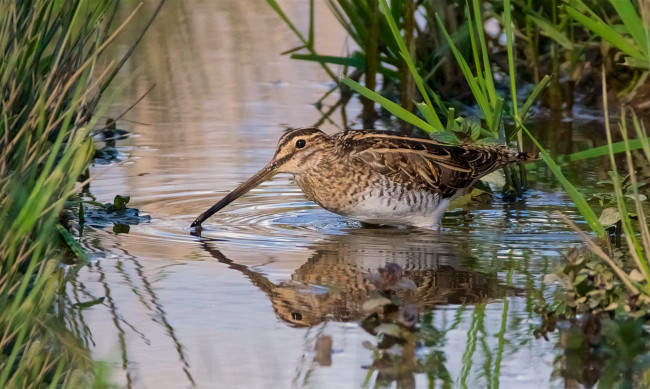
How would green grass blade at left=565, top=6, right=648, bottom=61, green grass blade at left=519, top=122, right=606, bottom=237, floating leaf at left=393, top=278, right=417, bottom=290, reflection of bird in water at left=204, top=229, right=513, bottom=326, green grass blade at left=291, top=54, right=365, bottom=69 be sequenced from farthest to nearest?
green grass blade at left=291, top=54, right=365, bottom=69, green grass blade at left=565, top=6, right=648, bottom=61, green grass blade at left=519, top=122, right=606, bottom=237, reflection of bird in water at left=204, top=229, right=513, bottom=326, floating leaf at left=393, top=278, right=417, bottom=290

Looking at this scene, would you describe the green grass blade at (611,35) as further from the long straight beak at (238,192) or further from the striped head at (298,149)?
the long straight beak at (238,192)

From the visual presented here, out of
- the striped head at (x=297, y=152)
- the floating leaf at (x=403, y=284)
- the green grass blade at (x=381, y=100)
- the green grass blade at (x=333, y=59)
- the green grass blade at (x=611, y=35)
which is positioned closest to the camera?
the floating leaf at (x=403, y=284)

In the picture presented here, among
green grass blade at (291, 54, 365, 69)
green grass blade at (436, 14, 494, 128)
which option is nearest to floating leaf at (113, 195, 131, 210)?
green grass blade at (436, 14, 494, 128)

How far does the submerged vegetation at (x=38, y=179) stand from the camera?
315 cm

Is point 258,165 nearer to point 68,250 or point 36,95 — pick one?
point 68,250

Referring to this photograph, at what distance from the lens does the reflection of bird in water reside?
4.43 meters

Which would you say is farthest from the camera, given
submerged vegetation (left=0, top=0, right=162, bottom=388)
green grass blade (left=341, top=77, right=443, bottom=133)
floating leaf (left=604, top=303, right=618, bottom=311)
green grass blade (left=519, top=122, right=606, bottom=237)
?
green grass blade (left=341, top=77, right=443, bottom=133)

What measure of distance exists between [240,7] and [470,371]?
372 inches

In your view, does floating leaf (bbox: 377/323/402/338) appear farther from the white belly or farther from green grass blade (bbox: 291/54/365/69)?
green grass blade (bbox: 291/54/365/69)

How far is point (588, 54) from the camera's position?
8.80 m

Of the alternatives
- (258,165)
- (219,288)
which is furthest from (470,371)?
(258,165)

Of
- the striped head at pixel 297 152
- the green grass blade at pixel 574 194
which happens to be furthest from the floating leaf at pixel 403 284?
the striped head at pixel 297 152

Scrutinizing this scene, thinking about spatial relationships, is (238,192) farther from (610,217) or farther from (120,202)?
(610,217)

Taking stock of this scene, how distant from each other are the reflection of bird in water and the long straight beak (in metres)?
0.37
